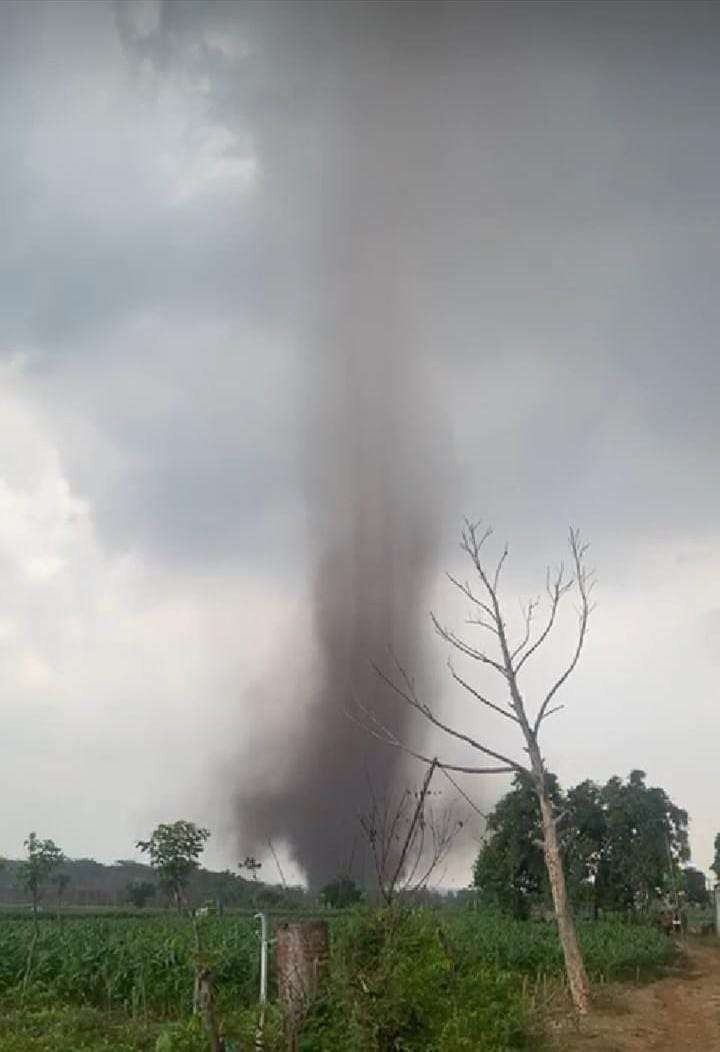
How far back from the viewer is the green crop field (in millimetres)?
7398

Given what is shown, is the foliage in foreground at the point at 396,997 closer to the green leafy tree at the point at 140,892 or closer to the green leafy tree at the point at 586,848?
the green leafy tree at the point at 586,848

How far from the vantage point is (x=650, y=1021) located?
18188 millimetres

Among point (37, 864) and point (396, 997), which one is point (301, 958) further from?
point (37, 864)

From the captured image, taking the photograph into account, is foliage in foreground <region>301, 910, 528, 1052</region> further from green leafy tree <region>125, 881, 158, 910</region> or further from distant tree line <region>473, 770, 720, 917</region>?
green leafy tree <region>125, 881, 158, 910</region>

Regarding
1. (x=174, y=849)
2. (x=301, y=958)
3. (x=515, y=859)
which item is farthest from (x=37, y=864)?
(x=301, y=958)

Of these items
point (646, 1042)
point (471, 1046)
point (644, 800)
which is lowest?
point (646, 1042)

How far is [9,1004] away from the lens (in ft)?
58.1

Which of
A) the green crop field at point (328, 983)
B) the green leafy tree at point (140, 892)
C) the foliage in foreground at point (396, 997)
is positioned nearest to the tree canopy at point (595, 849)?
the green crop field at point (328, 983)

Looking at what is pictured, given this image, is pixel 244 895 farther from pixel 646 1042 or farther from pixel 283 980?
pixel 283 980

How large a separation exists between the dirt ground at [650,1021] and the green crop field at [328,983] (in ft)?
5.98

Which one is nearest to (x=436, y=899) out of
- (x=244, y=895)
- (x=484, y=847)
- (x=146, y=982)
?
(x=146, y=982)

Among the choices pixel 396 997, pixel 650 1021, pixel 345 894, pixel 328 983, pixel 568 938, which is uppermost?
pixel 345 894

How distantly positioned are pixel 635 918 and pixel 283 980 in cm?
5026

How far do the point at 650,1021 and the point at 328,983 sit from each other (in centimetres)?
1364
